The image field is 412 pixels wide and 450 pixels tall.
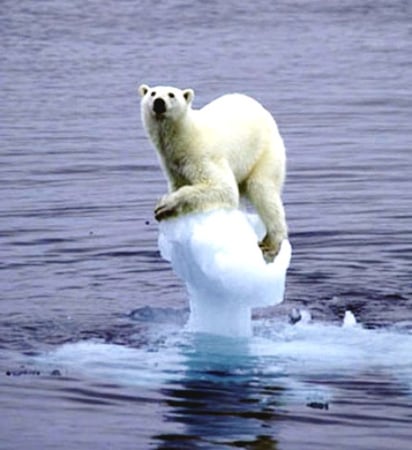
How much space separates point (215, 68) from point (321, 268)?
11994 mm

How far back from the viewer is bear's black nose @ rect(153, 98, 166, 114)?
10.0 m

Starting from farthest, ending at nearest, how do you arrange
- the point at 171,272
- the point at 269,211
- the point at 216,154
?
the point at 171,272
the point at 269,211
the point at 216,154

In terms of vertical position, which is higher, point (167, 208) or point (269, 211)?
point (167, 208)

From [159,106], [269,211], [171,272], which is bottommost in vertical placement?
[171,272]

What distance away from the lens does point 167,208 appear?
398 inches

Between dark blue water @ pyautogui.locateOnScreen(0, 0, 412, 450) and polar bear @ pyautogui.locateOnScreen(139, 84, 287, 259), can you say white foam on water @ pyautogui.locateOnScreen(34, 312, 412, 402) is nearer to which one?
dark blue water @ pyautogui.locateOnScreen(0, 0, 412, 450)

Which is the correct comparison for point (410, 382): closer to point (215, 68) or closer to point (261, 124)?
point (261, 124)

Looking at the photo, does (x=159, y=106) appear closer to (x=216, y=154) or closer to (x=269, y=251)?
(x=216, y=154)

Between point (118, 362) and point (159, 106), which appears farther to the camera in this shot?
point (118, 362)

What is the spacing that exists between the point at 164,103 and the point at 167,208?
24.9 inches

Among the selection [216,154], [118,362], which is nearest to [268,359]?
[118,362]

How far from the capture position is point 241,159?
411 inches

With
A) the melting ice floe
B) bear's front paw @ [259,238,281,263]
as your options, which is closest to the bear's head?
the melting ice floe

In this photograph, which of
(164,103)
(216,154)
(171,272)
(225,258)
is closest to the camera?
(164,103)
